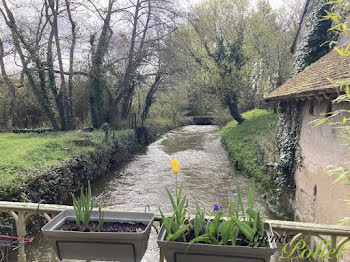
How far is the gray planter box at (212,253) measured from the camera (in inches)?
56.7

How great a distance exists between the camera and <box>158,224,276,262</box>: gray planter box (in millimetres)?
1441

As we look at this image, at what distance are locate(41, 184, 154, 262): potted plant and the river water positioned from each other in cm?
428

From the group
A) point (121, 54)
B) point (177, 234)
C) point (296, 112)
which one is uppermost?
point (121, 54)

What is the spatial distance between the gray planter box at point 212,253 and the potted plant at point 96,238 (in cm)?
21

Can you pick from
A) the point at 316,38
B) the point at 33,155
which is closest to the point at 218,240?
the point at 33,155

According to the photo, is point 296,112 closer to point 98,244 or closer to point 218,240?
point 218,240

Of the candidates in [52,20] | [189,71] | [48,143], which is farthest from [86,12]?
[48,143]

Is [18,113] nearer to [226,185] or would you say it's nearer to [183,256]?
[226,185]

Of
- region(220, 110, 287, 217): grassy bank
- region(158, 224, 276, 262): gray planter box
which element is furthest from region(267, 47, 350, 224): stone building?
region(158, 224, 276, 262): gray planter box

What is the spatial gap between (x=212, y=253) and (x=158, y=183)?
29.3ft

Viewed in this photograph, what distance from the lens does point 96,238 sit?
1.67 m

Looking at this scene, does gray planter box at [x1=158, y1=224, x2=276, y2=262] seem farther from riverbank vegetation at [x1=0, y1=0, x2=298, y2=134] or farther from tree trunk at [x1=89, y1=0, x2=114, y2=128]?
tree trunk at [x1=89, y1=0, x2=114, y2=128]

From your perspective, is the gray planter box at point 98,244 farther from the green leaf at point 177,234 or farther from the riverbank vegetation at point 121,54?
the riverbank vegetation at point 121,54

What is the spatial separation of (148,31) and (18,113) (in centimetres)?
1032
